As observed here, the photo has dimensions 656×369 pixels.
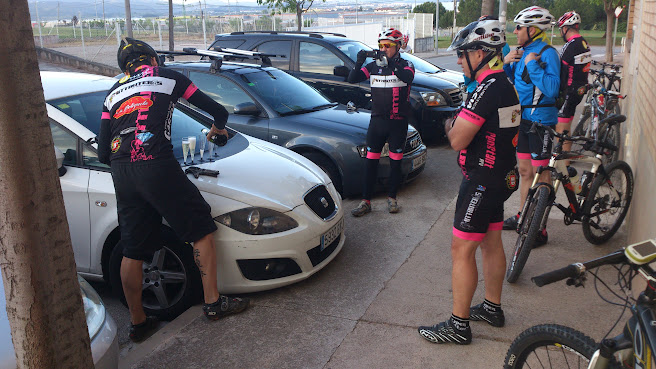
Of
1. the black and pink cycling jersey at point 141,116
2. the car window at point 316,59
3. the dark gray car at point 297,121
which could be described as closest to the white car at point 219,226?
the black and pink cycling jersey at point 141,116

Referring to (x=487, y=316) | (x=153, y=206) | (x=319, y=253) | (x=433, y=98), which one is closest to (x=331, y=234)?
(x=319, y=253)

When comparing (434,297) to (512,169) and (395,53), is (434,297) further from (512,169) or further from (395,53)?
(395,53)

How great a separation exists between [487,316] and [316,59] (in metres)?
6.31

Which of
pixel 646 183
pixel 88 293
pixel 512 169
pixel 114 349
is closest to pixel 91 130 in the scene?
pixel 88 293

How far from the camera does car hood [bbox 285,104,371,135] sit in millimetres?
6547

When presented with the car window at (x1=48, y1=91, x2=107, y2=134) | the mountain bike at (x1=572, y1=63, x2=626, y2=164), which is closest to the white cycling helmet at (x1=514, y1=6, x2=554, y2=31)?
the mountain bike at (x1=572, y1=63, x2=626, y2=164)

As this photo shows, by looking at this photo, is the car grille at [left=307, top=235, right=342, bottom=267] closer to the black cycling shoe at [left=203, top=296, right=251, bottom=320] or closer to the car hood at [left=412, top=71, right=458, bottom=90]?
the black cycling shoe at [left=203, top=296, right=251, bottom=320]

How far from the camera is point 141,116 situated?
11.9ft

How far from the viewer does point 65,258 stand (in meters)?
2.39

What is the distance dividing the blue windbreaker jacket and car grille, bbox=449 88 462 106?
3756 millimetres

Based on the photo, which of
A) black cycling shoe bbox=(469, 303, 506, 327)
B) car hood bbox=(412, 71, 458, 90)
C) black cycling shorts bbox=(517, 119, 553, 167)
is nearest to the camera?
black cycling shoe bbox=(469, 303, 506, 327)

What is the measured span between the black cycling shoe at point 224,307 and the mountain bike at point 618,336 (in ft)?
7.00

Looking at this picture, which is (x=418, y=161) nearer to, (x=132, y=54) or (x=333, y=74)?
(x=333, y=74)

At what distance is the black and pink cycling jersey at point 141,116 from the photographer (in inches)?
143
